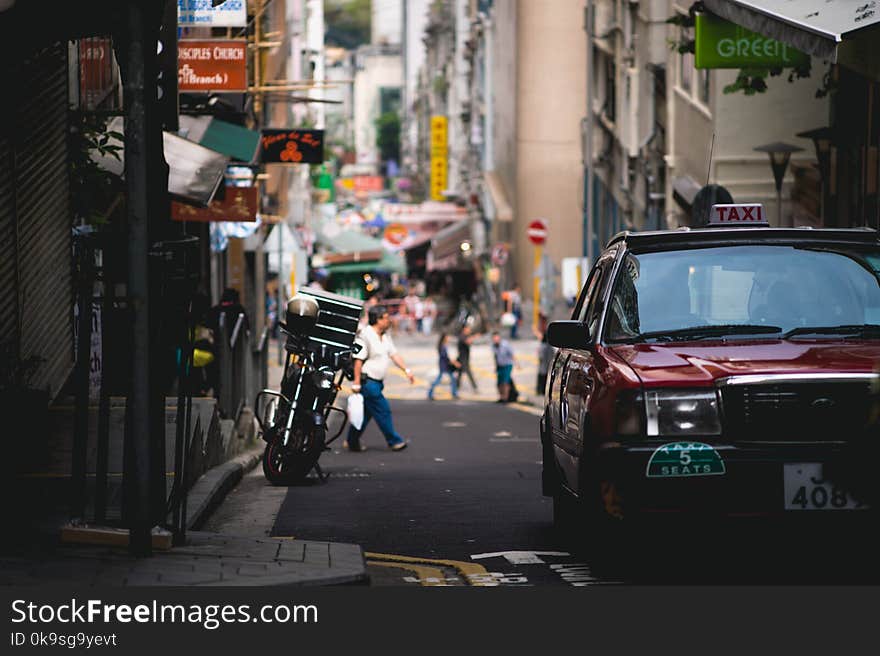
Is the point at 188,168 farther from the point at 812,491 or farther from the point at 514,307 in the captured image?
the point at 514,307

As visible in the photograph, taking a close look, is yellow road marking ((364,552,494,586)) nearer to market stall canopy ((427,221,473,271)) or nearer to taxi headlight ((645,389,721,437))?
taxi headlight ((645,389,721,437))

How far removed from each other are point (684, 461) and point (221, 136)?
1637 cm

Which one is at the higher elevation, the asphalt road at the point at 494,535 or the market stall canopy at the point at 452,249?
the asphalt road at the point at 494,535

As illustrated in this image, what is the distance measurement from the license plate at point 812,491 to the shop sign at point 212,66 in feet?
49.4

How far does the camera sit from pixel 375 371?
21109mm

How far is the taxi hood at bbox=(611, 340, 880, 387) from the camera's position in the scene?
8297 millimetres

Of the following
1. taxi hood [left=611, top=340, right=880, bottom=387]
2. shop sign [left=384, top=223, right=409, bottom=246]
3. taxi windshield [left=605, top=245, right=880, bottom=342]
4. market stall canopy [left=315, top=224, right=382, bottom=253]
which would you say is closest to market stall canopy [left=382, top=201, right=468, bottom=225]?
shop sign [left=384, top=223, right=409, bottom=246]

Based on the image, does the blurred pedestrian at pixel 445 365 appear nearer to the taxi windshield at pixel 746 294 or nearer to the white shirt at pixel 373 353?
the white shirt at pixel 373 353

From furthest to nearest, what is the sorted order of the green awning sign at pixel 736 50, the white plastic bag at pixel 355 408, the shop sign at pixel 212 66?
the shop sign at pixel 212 66 → the white plastic bag at pixel 355 408 → the green awning sign at pixel 736 50

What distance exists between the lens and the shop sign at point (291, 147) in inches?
1167

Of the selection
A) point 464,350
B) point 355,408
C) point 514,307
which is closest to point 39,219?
point 355,408

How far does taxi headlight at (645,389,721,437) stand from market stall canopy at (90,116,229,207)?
8666 mm

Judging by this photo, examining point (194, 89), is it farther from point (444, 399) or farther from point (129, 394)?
point (444, 399)

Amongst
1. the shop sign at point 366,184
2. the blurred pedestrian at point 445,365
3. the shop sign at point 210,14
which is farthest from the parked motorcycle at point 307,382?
the shop sign at point 366,184
